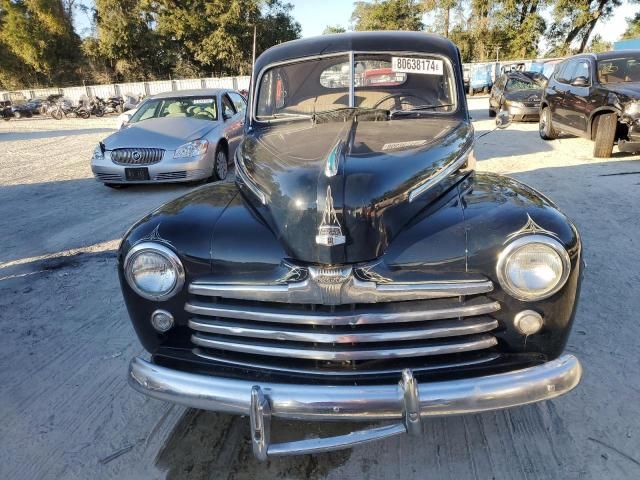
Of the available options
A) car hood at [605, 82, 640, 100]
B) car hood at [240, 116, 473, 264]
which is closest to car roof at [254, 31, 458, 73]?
car hood at [240, 116, 473, 264]

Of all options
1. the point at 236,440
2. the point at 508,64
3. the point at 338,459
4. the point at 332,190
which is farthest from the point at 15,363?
the point at 508,64

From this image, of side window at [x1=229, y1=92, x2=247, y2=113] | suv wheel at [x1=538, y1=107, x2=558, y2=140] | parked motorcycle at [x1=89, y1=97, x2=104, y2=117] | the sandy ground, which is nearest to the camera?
the sandy ground

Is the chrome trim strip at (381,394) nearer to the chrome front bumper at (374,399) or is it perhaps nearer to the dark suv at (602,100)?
the chrome front bumper at (374,399)

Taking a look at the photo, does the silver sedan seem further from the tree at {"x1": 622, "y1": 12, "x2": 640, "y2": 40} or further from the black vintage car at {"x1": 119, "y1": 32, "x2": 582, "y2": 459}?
the tree at {"x1": 622, "y1": 12, "x2": 640, "y2": 40}

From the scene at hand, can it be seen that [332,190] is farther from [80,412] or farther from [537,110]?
[537,110]

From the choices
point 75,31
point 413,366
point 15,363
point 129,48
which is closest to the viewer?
point 413,366

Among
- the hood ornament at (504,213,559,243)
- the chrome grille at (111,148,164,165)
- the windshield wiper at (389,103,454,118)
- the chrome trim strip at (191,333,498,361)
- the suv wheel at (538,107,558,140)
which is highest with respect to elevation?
the windshield wiper at (389,103,454,118)

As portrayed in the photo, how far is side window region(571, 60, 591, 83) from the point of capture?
862 centimetres

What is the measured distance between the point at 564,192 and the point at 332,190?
5.26m

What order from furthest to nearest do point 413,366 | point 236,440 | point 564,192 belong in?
1. point 564,192
2. point 236,440
3. point 413,366

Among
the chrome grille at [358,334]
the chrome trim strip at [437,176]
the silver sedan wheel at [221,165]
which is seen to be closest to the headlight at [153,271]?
the chrome grille at [358,334]

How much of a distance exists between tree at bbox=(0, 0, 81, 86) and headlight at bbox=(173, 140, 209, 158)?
144ft

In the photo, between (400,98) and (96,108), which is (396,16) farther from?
(400,98)

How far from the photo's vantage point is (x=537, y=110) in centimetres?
1287
